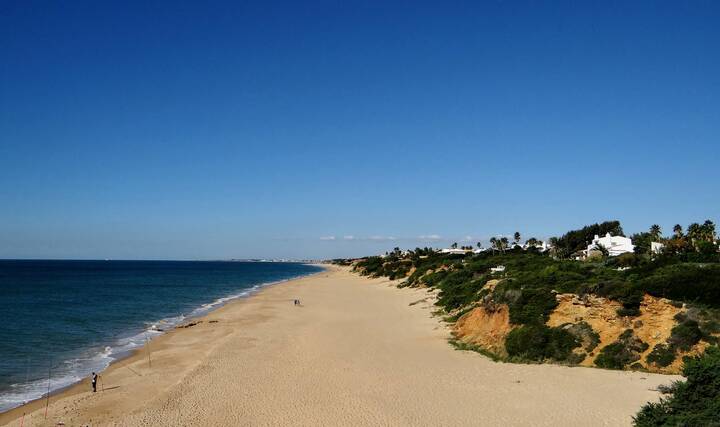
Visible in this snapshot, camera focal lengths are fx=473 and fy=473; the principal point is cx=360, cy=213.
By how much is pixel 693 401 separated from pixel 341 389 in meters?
11.9

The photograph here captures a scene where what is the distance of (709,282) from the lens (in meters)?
22.5

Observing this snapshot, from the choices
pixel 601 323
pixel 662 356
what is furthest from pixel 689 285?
pixel 662 356

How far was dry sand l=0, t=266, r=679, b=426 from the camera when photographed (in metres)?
16.1

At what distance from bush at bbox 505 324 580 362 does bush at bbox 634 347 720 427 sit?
830cm

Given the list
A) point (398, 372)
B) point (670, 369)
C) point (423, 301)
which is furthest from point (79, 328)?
point (670, 369)

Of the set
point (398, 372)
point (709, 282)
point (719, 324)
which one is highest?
point (709, 282)

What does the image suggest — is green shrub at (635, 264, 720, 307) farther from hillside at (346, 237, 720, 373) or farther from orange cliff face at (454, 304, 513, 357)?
orange cliff face at (454, 304, 513, 357)

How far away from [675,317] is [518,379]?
801 cm

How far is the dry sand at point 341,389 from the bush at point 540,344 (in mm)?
1031

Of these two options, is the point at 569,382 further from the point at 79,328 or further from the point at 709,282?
the point at 79,328

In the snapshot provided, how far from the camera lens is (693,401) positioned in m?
13.0

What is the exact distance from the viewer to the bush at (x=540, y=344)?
22.1 meters

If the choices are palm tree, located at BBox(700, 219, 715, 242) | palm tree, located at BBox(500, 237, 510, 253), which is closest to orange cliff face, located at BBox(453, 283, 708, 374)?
palm tree, located at BBox(700, 219, 715, 242)

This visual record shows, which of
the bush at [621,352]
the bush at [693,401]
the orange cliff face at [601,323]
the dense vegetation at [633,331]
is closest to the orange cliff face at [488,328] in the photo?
the orange cliff face at [601,323]
